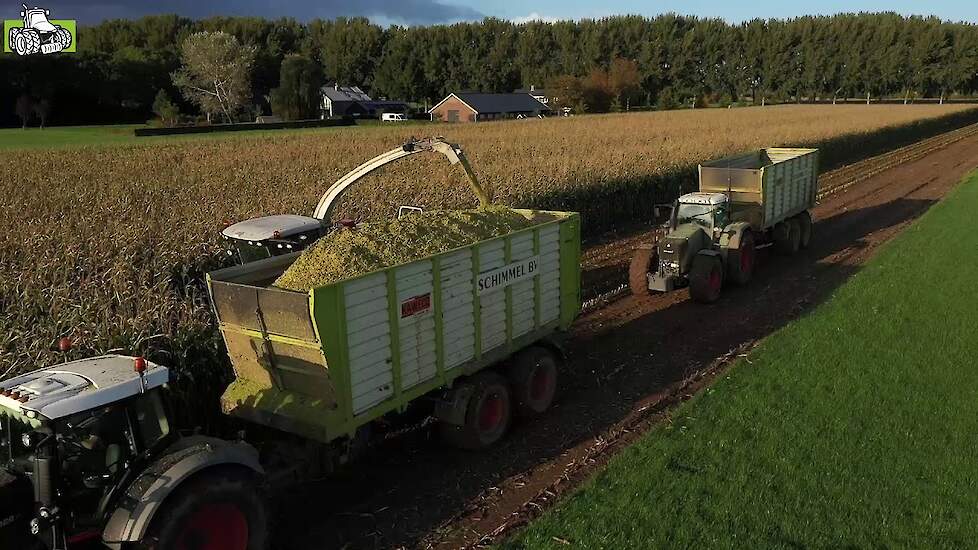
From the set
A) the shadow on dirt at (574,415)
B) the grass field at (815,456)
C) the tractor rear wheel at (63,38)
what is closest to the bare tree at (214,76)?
the tractor rear wheel at (63,38)

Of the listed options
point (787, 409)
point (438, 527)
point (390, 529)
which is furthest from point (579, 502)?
point (787, 409)

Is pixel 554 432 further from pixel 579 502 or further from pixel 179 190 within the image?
pixel 179 190

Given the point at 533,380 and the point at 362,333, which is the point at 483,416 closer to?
the point at 533,380

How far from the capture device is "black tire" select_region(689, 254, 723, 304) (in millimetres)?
13164

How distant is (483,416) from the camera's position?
7984mm

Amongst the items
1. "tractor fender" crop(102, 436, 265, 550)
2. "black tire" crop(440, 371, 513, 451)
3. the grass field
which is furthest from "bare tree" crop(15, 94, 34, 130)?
the grass field

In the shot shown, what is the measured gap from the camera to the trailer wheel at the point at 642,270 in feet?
44.7

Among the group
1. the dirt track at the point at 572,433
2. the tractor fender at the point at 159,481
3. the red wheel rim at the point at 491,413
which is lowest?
the dirt track at the point at 572,433

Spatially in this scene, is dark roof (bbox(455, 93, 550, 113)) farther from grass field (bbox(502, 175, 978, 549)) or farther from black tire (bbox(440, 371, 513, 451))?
black tire (bbox(440, 371, 513, 451))

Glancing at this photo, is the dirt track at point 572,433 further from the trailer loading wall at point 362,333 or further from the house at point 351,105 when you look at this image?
the house at point 351,105

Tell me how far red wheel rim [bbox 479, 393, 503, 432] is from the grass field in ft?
4.73

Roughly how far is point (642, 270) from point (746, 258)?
8.22 ft

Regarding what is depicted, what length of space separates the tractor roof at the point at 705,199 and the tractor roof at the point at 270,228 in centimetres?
760

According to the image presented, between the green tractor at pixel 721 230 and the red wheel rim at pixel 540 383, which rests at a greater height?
the green tractor at pixel 721 230
